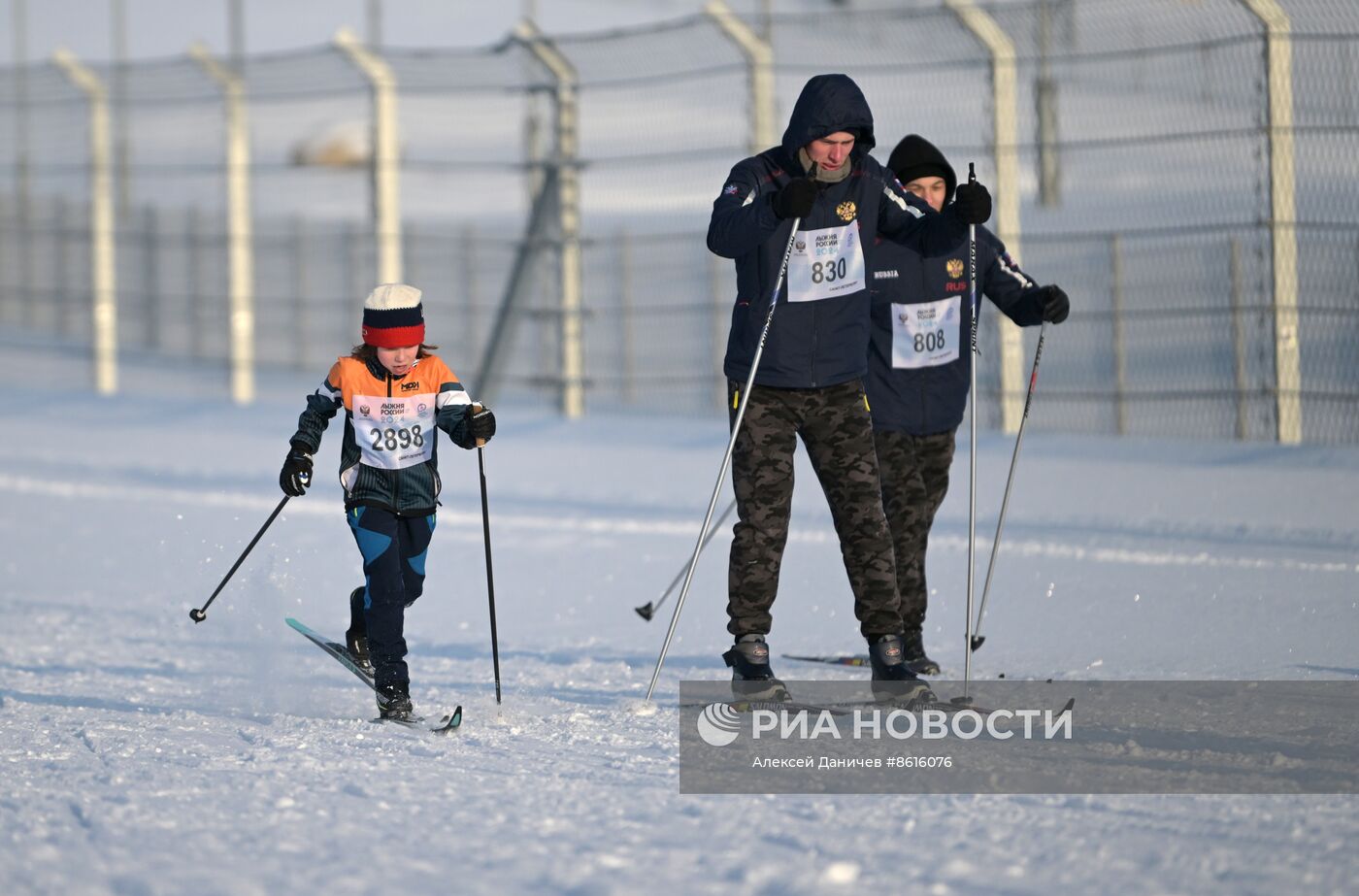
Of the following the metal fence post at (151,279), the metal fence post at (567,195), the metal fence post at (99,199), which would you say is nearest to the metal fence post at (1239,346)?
the metal fence post at (567,195)

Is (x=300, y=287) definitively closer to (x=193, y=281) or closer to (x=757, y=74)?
(x=193, y=281)

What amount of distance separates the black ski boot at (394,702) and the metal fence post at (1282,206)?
6809 millimetres

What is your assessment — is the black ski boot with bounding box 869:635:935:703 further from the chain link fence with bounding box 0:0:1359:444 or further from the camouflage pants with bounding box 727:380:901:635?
the chain link fence with bounding box 0:0:1359:444

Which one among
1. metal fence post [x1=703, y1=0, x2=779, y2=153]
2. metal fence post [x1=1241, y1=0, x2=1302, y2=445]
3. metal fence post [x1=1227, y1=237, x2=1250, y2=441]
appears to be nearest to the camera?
metal fence post [x1=1241, y1=0, x2=1302, y2=445]

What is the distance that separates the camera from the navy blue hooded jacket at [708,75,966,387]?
5316 millimetres

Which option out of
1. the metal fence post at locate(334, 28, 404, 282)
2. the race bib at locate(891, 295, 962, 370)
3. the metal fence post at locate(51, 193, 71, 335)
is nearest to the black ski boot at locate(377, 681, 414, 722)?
the race bib at locate(891, 295, 962, 370)

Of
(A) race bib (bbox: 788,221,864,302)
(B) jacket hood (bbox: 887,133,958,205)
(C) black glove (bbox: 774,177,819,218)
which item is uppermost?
(B) jacket hood (bbox: 887,133,958,205)

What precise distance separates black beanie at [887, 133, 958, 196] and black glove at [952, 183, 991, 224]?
3.10 feet

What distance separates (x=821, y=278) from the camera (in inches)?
216

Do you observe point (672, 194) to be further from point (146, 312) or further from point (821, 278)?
point (146, 312)

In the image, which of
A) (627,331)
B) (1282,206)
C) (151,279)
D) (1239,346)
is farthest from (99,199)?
(1282,206)

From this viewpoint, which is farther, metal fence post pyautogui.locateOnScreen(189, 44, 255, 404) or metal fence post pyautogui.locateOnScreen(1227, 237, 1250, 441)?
metal fence post pyautogui.locateOnScreen(189, 44, 255, 404)

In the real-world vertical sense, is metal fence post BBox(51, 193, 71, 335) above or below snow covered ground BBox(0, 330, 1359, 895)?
above

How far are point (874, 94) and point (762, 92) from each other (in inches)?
30.8
